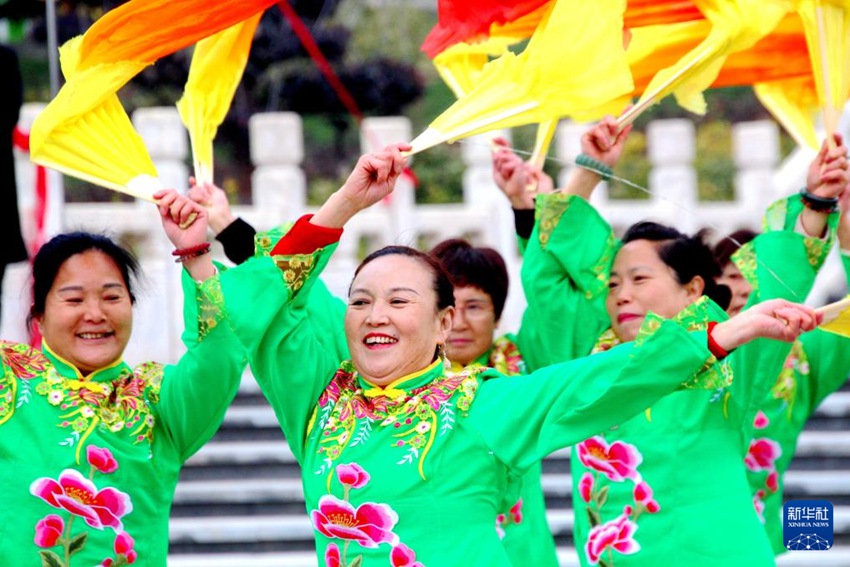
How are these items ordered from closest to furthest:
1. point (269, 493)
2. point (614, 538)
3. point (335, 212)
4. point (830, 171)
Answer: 1. point (335, 212)
2. point (830, 171)
3. point (614, 538)
4. point (269, 493)

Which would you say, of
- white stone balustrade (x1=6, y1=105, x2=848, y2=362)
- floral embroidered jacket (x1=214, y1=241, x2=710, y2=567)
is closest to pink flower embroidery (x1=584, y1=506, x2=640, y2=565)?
floral embroidered jacket (x1=214, y1=241, x2=710, y2=567)

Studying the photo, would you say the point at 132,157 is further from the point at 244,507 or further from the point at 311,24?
the point at 311,24

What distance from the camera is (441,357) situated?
11.3ft

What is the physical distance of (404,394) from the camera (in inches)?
129

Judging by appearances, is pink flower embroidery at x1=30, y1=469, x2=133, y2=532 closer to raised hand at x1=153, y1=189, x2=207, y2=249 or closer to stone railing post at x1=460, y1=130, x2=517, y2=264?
raised hand at x1=153, y1=189, x2=207, y2=249

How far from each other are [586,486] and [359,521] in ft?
3.86

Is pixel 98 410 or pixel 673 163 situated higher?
pixel 673 163

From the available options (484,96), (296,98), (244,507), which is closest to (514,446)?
(484,96)

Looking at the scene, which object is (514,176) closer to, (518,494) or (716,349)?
(518,494)

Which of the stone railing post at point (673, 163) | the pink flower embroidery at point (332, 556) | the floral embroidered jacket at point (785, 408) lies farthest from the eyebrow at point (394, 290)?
the stone railing post at point (673, 163)

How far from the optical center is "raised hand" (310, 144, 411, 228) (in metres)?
3.34

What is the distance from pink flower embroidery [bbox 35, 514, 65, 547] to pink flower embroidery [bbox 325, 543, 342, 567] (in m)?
0.74

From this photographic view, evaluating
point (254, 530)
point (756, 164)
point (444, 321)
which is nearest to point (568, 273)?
point (444, 321)

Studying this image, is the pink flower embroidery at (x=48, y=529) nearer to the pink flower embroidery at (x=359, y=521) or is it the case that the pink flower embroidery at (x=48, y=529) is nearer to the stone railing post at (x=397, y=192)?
the pink flower embroidery at (x=359, y=521)
